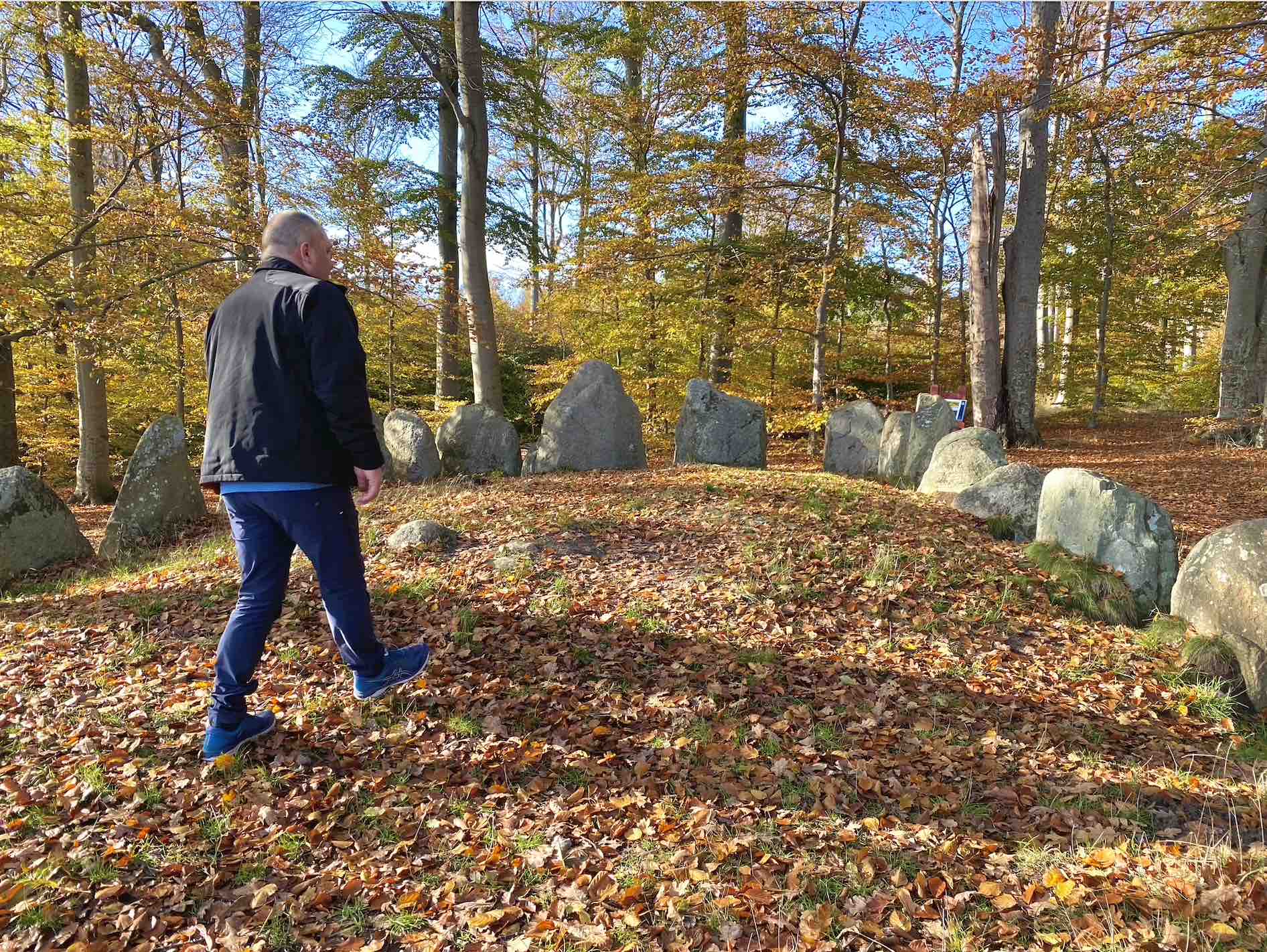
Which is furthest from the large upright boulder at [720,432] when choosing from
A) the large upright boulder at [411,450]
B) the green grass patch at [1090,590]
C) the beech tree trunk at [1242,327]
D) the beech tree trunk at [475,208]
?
the beech tree trunk at [1242,327]

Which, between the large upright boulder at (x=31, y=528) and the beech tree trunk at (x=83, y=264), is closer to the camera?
the large upright boulder at (x=31, y=528)

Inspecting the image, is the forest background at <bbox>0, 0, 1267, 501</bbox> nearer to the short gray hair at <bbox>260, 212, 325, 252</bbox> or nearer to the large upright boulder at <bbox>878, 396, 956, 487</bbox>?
the large upright boulder at <bbox>878, 396, 956, 487</bbox>

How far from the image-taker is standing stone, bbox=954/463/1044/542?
5.75m

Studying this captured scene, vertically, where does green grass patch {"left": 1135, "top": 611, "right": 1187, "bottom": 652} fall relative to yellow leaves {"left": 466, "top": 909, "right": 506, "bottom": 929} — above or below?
above

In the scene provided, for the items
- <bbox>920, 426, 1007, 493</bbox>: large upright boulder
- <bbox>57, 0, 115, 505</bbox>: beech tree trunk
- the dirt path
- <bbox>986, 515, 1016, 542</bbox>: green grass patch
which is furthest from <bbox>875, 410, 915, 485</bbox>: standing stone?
<bbox>57, 0, 115, 505</bbox>: beech tree trunk

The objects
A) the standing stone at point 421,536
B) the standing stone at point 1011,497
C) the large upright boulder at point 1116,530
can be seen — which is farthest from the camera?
the standing stone at point 1011,497

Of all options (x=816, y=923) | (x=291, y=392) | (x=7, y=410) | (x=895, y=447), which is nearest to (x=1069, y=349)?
(x=895, y=447)

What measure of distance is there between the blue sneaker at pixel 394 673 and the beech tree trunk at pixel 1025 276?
11.2 metres

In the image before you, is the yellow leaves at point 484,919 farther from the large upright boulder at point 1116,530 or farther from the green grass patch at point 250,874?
the large upright boulder at point 1116,530

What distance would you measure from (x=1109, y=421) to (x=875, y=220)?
31.7 feet

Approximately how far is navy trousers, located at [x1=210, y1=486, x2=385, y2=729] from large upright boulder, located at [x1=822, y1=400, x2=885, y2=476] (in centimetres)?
787

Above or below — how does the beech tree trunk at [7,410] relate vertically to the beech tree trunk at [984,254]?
below

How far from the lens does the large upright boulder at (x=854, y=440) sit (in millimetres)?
9430

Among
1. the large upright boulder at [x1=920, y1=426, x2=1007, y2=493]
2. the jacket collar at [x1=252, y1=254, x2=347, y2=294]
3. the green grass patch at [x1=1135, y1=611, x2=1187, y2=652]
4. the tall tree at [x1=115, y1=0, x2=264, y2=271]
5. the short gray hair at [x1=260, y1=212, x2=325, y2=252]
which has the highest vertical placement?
the tall tree at [x1=115, y1=0, x2=264, y2=271]
